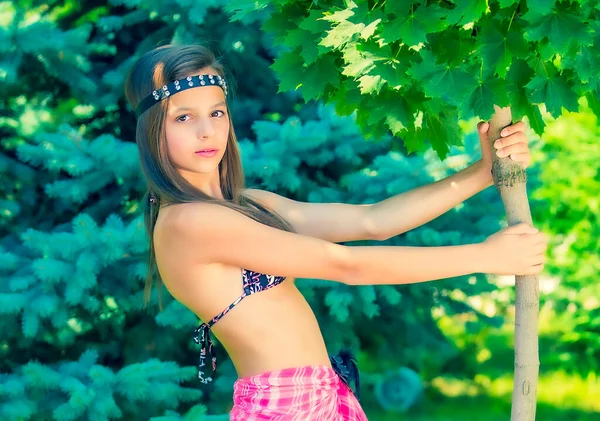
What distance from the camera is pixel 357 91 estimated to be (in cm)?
205

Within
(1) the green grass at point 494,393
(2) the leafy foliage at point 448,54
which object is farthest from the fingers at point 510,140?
(1) the green grass at point 494,393

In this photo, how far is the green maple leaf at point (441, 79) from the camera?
6.12 ft

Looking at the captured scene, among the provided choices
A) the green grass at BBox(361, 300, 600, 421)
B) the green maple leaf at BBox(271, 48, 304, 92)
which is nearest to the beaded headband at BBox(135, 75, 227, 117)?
the green maple leaf at BBox(271, 48, 304, 92)

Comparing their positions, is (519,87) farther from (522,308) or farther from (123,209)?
(123,209)

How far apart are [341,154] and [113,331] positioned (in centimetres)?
133

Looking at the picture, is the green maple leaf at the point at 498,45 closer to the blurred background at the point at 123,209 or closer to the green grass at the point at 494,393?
the blurred background at the point at 123,209

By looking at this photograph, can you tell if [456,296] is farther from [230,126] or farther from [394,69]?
[394,69]

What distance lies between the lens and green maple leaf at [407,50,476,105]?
6.12 feet

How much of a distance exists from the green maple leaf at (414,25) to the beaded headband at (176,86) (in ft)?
2.09

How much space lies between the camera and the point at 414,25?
184 centimetres

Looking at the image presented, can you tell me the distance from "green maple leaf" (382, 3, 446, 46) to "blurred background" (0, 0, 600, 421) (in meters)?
1.87

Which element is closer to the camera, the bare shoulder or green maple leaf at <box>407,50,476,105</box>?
green maple leaf at <box>407,50,476,105</box>

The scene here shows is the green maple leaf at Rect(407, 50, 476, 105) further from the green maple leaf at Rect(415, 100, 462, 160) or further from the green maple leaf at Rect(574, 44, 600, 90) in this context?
the green maple leaf at Rect(415, 100, 462, 160)

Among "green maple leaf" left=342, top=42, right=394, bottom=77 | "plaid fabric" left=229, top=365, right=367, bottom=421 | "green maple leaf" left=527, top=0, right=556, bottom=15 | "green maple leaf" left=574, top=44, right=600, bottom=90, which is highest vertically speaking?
"green maple leaf" left=342, top=42, right=394, bottom=77
